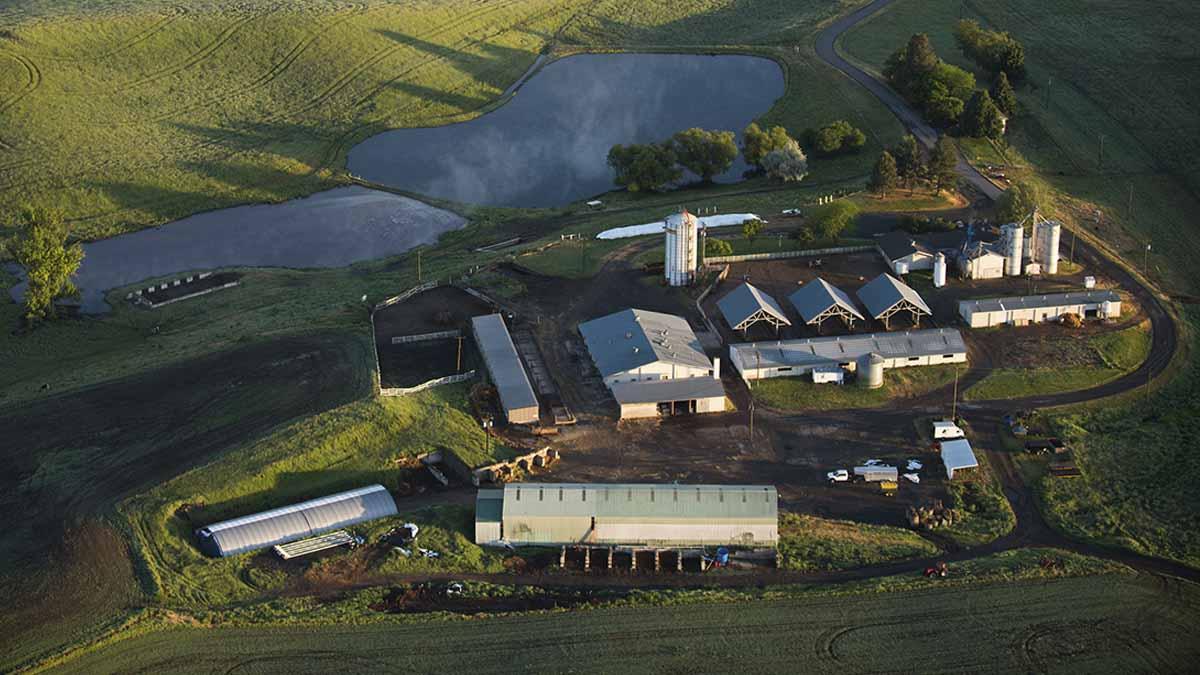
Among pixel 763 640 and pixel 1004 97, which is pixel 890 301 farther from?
pixel 1004 97

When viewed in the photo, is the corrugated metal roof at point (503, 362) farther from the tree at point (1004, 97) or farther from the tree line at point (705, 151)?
the tree at point (1004, 97)

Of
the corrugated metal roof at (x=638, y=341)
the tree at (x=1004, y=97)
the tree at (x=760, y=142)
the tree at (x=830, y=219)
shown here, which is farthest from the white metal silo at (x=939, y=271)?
the tree at (x=1004, y=97)

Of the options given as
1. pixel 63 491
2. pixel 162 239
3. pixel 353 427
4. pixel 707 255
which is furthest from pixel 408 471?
pixel 162 239

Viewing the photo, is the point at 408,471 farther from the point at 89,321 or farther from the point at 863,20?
the point at 863,20

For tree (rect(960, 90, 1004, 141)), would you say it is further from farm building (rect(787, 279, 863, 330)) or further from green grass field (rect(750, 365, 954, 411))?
green grass field (rect(750, 365, 954, 411))

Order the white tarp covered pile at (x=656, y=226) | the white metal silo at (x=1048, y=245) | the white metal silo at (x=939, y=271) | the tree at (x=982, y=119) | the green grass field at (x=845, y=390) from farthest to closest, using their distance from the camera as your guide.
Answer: the tree at (x=982, y=119)
the white tarp covered pile at (x=656, y=226)
the white metal silo at (x=1048, y=245)
the white metal silo at (x=939, y=271)
the green grass field at (x=845, y=390)

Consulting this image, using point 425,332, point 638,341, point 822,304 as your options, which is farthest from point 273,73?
point 822,304
